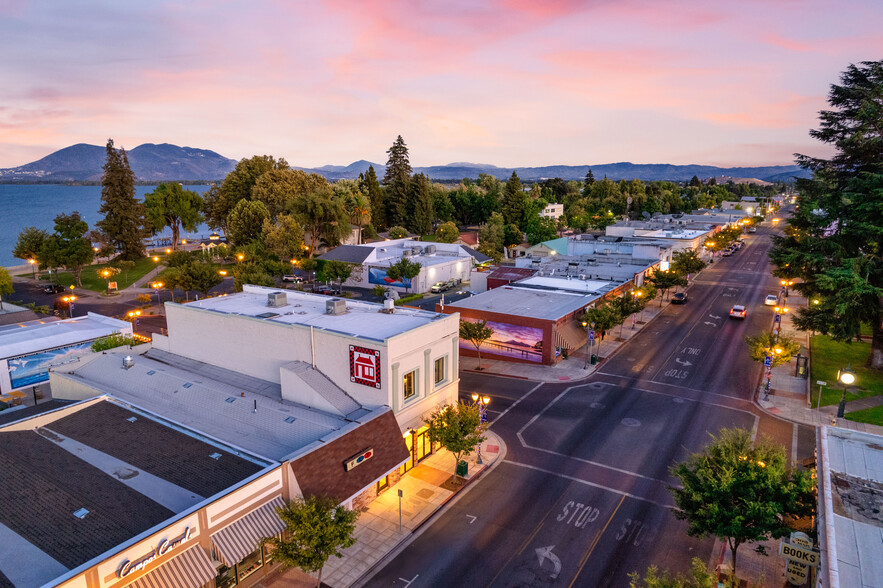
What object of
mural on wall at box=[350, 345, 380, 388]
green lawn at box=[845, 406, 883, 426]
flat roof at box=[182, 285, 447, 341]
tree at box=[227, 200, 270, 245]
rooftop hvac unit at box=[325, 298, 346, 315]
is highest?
tree at box=[227, 200, 270, 245]

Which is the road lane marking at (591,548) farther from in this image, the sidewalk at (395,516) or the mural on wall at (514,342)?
the mural on wall at (514,342)

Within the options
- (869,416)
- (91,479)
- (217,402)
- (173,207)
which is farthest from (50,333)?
(173,207)

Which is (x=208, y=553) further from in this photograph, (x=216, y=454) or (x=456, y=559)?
(x=456, y=559)

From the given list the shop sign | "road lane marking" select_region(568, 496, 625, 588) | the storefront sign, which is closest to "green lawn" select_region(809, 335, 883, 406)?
"road lane marking" select_region(568, 496, 625, 588)

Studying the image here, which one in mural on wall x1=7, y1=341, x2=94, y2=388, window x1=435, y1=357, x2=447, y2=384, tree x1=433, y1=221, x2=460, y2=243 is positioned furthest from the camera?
tree x1=433, y1=221, x2=460, y2=243

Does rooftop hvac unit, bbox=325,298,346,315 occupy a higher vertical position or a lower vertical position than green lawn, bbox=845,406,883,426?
higher

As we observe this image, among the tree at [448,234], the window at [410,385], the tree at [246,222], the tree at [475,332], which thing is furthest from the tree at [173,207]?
the window at [410,385]

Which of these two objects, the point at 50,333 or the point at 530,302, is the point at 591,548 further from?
the point at 50,333

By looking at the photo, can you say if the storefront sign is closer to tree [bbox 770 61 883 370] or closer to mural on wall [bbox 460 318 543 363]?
mural on wall [bbox 460 318 543 363]
